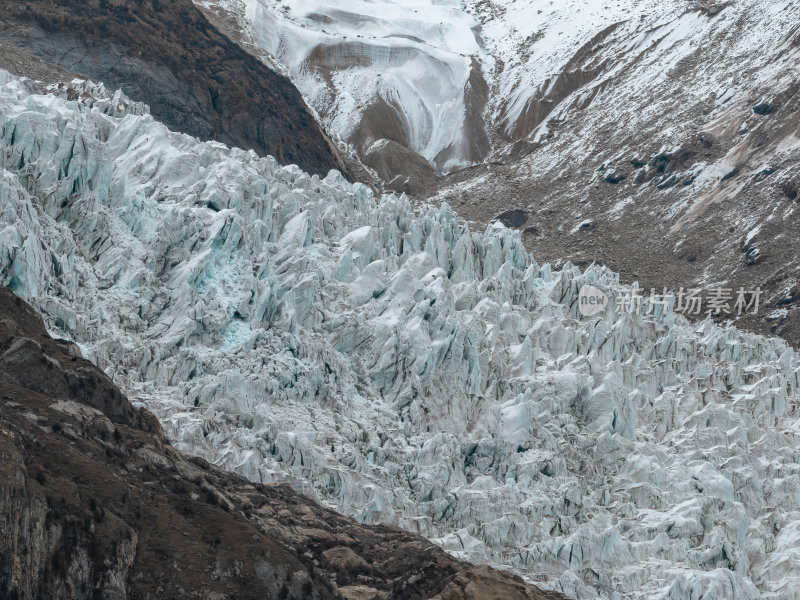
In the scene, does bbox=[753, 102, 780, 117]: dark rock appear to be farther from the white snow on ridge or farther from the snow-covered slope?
the white snow on ridge

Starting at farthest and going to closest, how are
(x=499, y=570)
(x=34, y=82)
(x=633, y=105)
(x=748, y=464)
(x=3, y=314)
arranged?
(x=633, y=105) → (x=34, y=82) → (x=748, y=464) → (x=499, y=570) → (x=3, y=314)

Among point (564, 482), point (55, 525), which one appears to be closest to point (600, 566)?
point (564, 482)

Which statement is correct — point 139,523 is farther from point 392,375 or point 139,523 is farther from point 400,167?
point 400,167

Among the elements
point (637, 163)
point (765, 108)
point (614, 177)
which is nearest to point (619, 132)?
point (637, 163)

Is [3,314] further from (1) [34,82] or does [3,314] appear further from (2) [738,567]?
(1) [34,82]

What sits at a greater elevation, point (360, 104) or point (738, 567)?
point (738, 567)

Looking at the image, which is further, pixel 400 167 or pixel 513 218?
pixel 400 167
